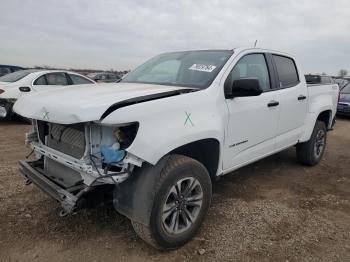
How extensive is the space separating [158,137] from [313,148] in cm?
392

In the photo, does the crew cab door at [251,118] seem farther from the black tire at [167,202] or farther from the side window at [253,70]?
the black tire at [167,202]

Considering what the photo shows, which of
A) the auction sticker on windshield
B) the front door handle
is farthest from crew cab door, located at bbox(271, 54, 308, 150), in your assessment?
the auction sticker on windshield

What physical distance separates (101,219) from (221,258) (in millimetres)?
1364

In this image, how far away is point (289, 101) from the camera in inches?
186

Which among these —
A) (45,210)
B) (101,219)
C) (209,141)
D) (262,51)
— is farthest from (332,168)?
(45,210)

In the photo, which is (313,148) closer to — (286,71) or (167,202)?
(286,71)

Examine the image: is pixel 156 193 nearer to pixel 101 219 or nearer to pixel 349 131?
pixel 101 219

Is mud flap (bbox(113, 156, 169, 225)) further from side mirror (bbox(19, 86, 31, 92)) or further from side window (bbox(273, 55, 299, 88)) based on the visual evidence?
side mirror (bbox(19, 86, 31, 92))

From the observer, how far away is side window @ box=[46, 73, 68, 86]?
381 inches

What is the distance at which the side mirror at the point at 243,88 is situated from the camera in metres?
3.42

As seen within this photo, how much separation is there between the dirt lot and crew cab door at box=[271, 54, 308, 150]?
0.73m

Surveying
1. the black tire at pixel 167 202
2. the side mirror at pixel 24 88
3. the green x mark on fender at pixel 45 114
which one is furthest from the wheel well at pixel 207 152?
the side mirror at pixel 24 88

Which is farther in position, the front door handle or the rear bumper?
the front door handle

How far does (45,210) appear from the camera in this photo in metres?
3.79
